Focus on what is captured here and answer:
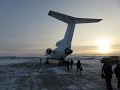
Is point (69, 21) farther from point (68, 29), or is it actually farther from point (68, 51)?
point (68, 51)

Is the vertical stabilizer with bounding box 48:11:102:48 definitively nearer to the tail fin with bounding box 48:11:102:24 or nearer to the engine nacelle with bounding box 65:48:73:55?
the tail fin with bounding box 48:11:102:24

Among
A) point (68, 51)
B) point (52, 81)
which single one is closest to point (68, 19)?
point (68, 51)

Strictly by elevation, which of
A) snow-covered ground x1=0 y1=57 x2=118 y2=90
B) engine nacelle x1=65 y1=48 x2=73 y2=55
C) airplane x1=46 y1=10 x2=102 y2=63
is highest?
airplane x1=46 y1=10 x2=102 y2=63

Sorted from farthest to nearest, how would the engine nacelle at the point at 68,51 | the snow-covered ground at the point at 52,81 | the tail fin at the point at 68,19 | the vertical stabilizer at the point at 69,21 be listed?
the engine nacelle at the point at 68,51 < the vertical stabilizer at the point at 69,21 < the tail fin at the point at 68,19 < the snow-covered ground at the point at 52,81

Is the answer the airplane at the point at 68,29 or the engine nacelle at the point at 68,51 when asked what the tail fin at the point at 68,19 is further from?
the engine nacelle at the point at 68,51

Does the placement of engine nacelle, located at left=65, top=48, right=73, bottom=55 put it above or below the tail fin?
below

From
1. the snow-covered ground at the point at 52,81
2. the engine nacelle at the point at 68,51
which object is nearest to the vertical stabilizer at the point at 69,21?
the engine nacelle at the point at 68,51

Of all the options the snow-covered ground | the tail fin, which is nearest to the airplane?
the tail fin

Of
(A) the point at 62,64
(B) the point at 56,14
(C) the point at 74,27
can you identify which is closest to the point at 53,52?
(A) the point at 62,64

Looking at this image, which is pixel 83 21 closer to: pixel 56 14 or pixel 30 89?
pixel 56 14

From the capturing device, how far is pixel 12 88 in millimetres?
14523

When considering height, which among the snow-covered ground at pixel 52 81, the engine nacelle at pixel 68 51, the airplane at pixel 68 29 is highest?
the airplane at pixel 68 29

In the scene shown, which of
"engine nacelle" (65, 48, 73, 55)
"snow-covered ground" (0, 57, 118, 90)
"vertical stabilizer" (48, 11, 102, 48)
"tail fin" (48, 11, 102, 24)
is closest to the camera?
"snow-covered ground" (0, 57, 118, 90)

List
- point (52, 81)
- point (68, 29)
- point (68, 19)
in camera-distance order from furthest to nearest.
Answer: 1. point (68, 29)
2. point (68, 19)
3. point (52, 81)
